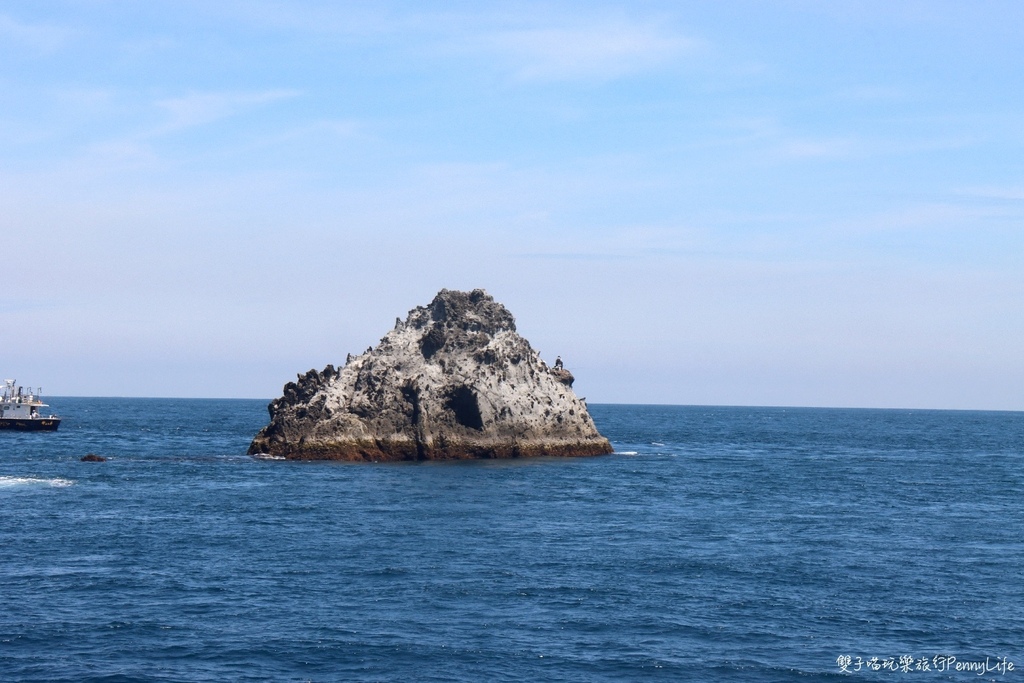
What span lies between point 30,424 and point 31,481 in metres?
78.7

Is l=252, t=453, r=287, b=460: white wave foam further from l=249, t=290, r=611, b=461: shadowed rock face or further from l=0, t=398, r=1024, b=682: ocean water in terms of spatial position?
l=0, t=398, r=1024, b=682: ocean water

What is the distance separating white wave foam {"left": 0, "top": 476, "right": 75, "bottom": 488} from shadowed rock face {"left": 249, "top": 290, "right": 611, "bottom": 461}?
20151mm

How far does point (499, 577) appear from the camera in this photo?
4356 centimetres

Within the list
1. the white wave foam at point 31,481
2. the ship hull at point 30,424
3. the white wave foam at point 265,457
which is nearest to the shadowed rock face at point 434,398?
the white wave foam at point 265,457

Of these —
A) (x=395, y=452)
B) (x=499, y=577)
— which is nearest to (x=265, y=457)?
(x=395, y=452)

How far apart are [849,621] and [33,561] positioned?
31.9 meters

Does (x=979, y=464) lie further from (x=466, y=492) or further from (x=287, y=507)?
(x=287, y=507)

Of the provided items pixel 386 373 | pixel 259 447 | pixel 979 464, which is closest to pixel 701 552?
pixel 386 373

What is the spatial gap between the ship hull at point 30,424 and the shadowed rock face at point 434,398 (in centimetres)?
6473

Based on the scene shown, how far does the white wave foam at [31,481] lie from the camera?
7219cm

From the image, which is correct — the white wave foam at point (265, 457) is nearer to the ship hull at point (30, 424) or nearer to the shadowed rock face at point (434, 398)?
the shadowed rock face at point (434, 398)

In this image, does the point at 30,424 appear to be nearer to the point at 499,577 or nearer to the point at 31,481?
the point at 31,481

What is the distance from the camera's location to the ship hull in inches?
5758

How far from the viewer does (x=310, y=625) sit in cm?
3622
